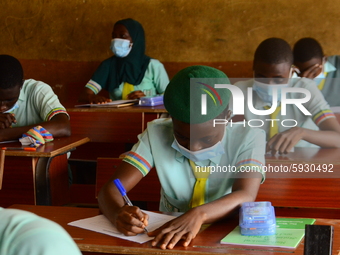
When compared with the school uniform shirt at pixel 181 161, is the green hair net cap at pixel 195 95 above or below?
above

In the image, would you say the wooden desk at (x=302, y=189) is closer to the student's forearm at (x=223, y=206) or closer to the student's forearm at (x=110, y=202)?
the student's forearm at (x=223, y=206)

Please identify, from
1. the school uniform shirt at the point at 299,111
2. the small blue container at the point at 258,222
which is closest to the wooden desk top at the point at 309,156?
the school uniform shirt at the point at 299,111

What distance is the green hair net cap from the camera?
1621 millimetres

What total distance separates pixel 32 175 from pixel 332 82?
8.64 feet

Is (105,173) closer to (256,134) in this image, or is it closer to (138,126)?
(256,134)

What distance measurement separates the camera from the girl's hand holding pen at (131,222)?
1.45 m

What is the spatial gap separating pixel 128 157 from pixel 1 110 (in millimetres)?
1617

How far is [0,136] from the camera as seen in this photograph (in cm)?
294

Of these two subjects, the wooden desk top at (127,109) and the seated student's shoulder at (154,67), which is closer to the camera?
the wooden desk top at (127,109)

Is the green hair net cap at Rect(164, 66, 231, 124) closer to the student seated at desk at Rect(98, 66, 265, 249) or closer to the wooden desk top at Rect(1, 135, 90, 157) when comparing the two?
the student seated at desk at Rect(98, 66, 265, 249)

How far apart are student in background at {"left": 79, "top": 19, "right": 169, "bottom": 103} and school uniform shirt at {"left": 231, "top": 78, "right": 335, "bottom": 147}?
1.82 m

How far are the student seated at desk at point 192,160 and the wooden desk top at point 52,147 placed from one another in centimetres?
96

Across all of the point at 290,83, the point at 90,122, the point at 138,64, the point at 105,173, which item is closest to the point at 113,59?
the point at 138,64

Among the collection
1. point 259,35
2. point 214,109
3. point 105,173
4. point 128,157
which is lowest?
point 105,173
